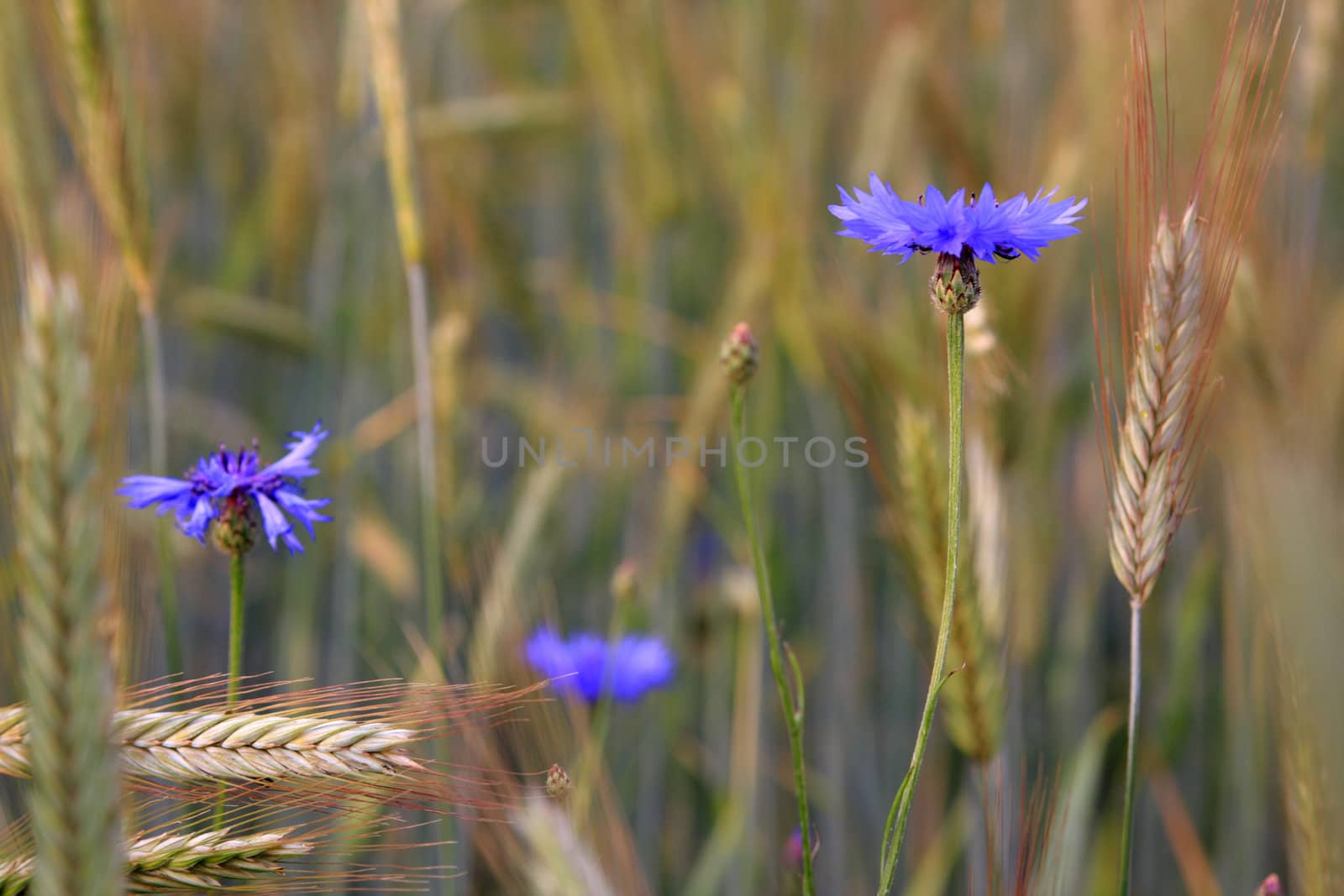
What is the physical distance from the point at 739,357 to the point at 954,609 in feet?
0.88

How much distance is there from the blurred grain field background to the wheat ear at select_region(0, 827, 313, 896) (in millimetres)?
206

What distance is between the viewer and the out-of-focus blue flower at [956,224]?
64 centimetres

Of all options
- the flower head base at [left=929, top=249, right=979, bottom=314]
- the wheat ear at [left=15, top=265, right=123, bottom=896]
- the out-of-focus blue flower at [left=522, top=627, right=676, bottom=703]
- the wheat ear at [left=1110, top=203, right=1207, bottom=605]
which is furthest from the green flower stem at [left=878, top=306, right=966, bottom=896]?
the out-of-focus blue flower at [left=522, top=627, right=676, bottom=703]

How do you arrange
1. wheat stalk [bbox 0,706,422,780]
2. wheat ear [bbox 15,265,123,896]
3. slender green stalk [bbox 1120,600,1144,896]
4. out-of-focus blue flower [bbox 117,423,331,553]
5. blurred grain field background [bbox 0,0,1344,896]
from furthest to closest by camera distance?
blurred grain field background [bbox 0,0,1344,896] → out-of-focus blue flower [bbox 117,423,331,553] → slender green stalk [bbox 1120,600,1144,896] → wheat stalk [bbox 0,706,422,780] → wheat ear [bbox 15,265,123,896]

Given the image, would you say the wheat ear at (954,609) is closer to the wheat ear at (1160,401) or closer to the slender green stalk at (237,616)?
the wheat ear at (1160,401)

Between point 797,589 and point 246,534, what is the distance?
1207 millimetres

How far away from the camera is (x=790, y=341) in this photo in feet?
4.71

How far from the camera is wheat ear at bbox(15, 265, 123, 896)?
423 millimetres

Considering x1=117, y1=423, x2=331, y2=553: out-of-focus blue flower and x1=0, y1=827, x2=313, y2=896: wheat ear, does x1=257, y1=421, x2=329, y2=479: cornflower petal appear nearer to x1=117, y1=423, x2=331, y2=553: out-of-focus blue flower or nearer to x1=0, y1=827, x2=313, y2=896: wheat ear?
x1=117, y1=423, x2=331, y2=553: out-of-focus blue flower

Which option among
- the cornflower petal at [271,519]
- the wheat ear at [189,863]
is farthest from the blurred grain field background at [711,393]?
the wheat ear at [189,863]

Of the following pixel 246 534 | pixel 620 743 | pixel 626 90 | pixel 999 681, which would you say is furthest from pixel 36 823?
pixel 626 90

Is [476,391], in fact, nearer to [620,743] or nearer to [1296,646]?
[620,743]

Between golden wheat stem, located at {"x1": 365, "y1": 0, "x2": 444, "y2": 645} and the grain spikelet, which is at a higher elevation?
golden wheat stem, located at {"x1": 365, "y1": 0, "x2": 444, "y2": 645}

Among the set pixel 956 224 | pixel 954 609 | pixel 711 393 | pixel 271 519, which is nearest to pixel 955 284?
pixel 956 224
